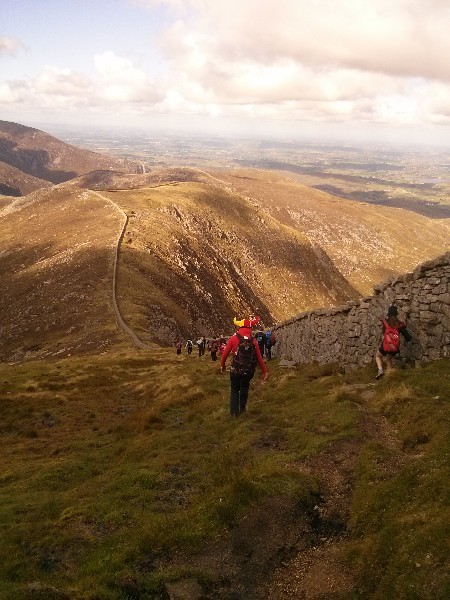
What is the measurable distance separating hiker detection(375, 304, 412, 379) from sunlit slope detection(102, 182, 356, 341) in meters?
43.1

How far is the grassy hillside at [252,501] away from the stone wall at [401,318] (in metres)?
1.52

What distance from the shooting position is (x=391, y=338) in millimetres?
16141

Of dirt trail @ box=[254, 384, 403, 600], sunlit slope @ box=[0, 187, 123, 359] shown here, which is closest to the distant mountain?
sunlit slope @ box=[0, 187, 123, 359]

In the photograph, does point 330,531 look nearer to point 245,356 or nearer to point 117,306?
point 245,356

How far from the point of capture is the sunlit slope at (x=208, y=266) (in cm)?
7201

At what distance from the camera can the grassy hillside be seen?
7.21 m

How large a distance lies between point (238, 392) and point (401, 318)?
7080mm

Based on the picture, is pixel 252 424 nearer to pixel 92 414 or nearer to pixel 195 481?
pixel 195 481

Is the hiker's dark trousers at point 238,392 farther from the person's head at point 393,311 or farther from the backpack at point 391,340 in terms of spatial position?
the person's head at point 393,311

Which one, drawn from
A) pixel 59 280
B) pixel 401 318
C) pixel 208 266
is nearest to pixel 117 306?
pixel 59 280

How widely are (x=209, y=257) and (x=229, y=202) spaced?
56.8m

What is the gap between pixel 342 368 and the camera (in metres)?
20.0

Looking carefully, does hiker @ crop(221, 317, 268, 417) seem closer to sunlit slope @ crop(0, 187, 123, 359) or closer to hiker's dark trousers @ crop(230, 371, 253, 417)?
hiker's dark trousers @ crop(230, 371, 253, 417)

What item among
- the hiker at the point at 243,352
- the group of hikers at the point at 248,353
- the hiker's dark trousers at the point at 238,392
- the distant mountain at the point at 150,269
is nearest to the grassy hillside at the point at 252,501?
the hiker's dark trousers at the point at 238,392
